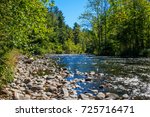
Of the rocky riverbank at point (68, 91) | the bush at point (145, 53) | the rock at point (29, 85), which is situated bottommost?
the rocky riverbank at point (68, 91)

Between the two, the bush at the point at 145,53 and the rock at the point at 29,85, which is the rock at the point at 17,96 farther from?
the bush at the point at 145,53

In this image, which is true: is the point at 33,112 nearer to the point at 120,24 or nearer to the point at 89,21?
the point at 120,24

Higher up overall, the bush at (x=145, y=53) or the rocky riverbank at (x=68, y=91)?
the bush at (x=145, y=53)

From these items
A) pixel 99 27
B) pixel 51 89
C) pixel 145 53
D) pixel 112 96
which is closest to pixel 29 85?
pixel 51 89

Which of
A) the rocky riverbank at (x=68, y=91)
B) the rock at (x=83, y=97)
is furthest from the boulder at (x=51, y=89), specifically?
the rock at (x=83, y=97)

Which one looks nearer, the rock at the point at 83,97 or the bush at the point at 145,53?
the rock at the point at 83,97

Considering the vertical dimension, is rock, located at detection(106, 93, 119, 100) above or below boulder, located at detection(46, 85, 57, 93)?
below

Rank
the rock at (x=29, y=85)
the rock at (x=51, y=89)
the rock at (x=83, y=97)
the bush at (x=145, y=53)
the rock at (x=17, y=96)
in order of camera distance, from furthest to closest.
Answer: the bush at (x=145, y=53), the rock at (x=29, y=85), the rock at (x=51, y=89), the rock at (x=83, y=97), the rock at (x=17, y=96)

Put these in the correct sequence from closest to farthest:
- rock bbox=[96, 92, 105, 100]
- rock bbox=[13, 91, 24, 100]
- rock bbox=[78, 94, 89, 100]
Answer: rock bbox=[13, 91, 24, 100], rock bbox=[78, 94, 89, 100], rock bbox=[96, 92, 105, 100]

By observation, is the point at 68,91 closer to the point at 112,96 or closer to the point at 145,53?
the point at 112,96

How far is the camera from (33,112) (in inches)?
308

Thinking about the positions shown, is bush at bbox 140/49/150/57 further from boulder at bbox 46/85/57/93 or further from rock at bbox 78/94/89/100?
rock at bbox 78/94/89/100

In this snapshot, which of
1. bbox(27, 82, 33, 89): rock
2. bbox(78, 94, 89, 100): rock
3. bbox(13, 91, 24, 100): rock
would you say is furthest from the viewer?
bbox(27, 82, 33, 89): rock

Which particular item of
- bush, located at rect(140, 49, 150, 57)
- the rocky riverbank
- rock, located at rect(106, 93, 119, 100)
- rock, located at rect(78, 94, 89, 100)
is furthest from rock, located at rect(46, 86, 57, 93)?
bush, located at rect(140, 49, 150, 57)
